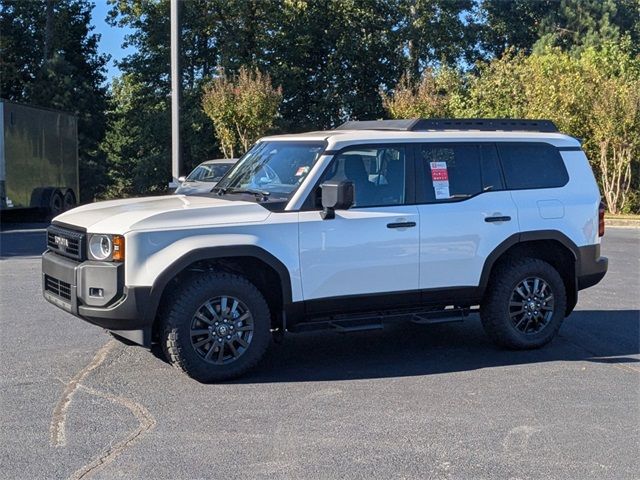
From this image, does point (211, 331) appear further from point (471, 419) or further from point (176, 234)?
point (471, 419)

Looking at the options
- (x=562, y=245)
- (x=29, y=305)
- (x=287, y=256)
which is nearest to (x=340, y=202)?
(x=287, y=256)

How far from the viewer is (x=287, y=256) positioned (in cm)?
Result: 664

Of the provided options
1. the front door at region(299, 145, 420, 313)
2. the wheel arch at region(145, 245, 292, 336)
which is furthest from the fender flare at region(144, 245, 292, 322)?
the front door at region(299, 145, 420, 313)

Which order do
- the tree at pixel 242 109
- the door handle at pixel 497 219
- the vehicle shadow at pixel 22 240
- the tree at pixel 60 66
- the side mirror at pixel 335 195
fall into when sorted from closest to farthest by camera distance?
the side mirror at pixel 335 195 → the door handle at pixel 497 219 → the vehicle shadow at pixel 22 240 → the tree at pixel 242 109 → the tree at pixel 60 66

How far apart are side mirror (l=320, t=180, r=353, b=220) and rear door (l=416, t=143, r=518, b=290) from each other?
2.69 feet

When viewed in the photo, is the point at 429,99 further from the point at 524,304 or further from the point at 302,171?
the point at 302,171

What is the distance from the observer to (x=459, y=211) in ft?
24.0

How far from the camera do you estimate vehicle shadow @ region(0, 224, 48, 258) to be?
50.7ft

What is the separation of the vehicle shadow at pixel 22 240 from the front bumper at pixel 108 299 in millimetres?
9094

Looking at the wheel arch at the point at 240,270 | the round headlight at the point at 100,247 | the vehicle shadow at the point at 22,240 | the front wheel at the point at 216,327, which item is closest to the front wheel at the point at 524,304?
the wheel arch at the point at 240,270

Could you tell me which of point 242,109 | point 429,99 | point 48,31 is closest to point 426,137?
point 242,109

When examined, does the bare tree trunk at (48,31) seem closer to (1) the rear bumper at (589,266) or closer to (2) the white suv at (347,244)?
(2) the white suv at (347,244)

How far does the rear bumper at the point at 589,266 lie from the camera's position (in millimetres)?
7875

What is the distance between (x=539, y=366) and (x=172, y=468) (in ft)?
11.9
